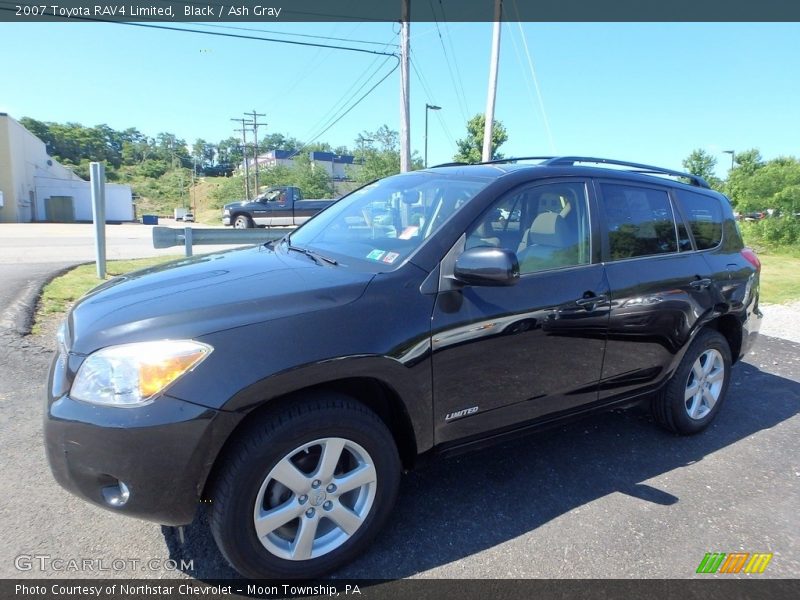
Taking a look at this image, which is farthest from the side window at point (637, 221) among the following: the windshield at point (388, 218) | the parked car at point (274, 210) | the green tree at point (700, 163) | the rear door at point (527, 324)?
the green tree at point (700, 163)

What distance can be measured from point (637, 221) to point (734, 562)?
200 cm

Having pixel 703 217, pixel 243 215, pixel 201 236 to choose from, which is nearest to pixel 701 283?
pixel 703 217

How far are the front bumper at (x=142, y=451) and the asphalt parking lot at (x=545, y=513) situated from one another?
51 cm

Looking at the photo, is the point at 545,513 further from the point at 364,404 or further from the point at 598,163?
the point at 598,163

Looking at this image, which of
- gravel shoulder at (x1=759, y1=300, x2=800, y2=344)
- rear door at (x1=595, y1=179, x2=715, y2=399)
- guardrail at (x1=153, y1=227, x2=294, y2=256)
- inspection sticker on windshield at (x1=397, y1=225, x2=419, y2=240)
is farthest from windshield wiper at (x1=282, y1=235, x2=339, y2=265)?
gravel shoulder at (x1=759, y1=300, x2=800, y2=344)

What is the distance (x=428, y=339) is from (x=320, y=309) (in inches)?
20.5

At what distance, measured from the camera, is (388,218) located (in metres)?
3.08

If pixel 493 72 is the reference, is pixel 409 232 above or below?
below

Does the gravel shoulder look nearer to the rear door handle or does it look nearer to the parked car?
the rear door handle

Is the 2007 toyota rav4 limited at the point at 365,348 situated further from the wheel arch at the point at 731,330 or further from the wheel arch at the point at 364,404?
the wheel arch at the point at 731,330

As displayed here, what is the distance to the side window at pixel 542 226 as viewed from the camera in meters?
2.77

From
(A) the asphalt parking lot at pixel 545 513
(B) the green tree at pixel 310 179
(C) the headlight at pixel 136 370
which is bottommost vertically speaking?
(A) the asphalt parking lot at pixel 545 513

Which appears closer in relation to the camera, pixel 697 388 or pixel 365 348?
pixel 365 348

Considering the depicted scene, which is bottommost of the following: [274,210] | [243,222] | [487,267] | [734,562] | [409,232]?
[734,562]
